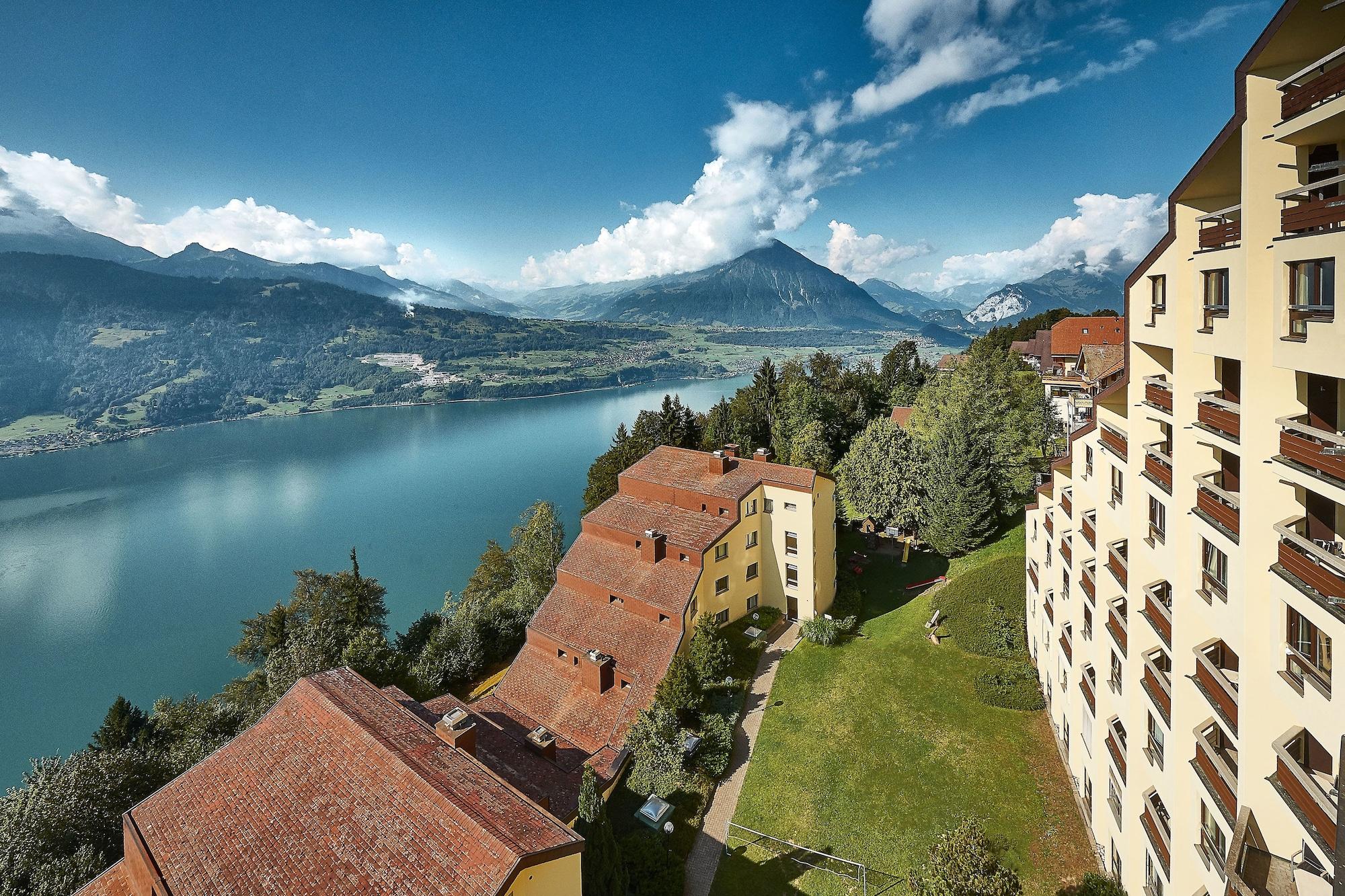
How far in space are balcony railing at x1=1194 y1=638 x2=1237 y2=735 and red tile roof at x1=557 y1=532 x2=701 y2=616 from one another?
1628 centimetres

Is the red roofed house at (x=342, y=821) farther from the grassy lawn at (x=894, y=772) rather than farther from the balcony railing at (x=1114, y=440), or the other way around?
the balcony railing at (x=1114, y=440)

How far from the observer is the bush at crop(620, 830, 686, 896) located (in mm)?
14969

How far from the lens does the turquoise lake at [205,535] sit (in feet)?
149

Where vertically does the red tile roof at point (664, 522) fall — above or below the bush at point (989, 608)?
above

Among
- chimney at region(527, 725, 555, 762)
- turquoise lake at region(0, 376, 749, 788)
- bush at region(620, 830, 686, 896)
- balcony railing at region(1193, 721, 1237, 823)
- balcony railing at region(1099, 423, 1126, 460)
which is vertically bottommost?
turquoise lake at region(0, 376, 749, 788)

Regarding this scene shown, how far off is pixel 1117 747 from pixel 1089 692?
2379 millimetres

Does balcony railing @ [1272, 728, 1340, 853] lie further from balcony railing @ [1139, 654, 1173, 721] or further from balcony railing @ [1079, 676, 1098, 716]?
balcony railing @ [1079, 676, 1098, 716]

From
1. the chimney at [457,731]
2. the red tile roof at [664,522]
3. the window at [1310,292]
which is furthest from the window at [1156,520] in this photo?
the red tile roof at [664,522]

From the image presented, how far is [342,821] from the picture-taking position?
11289mm

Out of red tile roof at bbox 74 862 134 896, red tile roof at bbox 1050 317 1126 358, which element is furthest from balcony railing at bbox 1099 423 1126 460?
red tile roof at bbox 1050 317 1126 358

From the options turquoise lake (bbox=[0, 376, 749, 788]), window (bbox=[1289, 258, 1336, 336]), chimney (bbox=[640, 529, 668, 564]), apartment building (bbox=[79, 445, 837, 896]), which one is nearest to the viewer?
window (bbox=[1289, 258, 1336, 336])

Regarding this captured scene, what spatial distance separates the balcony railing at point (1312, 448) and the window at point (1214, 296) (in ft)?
7.33

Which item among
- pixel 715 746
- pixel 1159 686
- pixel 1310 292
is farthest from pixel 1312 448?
pixel 715 746

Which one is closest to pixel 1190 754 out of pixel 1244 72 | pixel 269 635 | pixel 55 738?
pixel 1244 72
